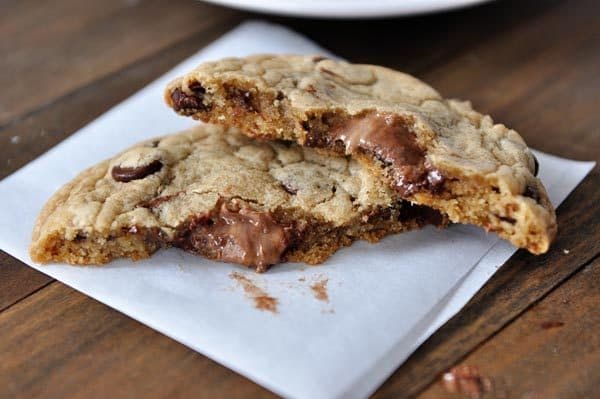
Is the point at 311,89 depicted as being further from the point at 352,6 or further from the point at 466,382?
the point at 466,382

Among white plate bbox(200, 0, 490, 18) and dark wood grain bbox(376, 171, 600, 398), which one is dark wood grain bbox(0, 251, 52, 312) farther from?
white plate bbox(200, 0, 490, 18)

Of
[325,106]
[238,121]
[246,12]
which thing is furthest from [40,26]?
[325,106]

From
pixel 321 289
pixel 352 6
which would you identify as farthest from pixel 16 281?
pixel 352 6

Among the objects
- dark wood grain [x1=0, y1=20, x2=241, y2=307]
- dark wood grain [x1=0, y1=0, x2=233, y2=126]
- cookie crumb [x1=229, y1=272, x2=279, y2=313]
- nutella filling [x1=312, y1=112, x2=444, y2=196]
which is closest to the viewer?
→ cookie crumb [x1=229, y1=272, x2=279, y2=313]

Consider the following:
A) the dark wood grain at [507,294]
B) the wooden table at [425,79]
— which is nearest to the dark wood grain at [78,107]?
the wooden table at [425,79]

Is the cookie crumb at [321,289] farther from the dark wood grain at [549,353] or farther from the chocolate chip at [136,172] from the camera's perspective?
the chocolate chip at [136,172]

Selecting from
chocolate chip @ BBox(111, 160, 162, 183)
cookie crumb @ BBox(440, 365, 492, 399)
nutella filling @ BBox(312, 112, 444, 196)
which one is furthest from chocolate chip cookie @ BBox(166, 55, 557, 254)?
cookie crumb @ BBox(440, 365, 492, 399)
